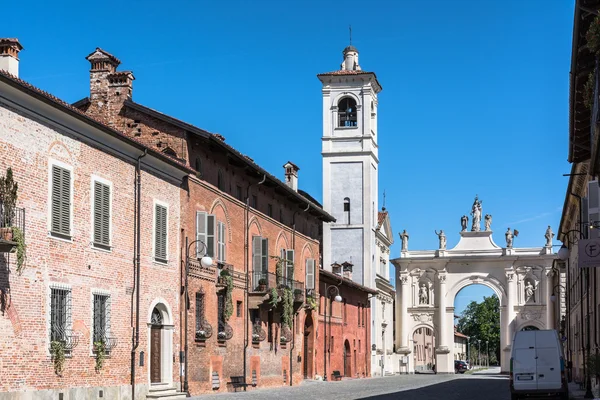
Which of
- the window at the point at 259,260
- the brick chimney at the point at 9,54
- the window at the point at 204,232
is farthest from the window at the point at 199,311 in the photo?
the brick chimney at the point at 9,54

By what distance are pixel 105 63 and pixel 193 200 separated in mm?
5769

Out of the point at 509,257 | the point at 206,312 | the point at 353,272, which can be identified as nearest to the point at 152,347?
the point at 206,312

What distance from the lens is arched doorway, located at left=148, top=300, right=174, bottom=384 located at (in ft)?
95.9

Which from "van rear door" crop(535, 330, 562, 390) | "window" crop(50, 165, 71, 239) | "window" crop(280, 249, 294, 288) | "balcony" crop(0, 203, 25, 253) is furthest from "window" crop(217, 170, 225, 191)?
"balcony" crop(0, 203, 25, 253)

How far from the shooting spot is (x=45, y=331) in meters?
22.4

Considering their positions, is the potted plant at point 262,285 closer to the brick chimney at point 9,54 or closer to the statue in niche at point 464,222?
the brick chimney at point 9,54

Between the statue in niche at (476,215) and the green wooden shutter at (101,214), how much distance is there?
66.2 meters

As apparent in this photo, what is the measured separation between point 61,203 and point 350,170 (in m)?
48.7

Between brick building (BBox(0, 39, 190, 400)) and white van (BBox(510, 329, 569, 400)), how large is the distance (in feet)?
34.8

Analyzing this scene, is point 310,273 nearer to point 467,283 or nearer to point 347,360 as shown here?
point 347,360

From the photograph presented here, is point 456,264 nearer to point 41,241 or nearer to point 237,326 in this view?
point 237,326

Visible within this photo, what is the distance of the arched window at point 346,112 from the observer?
72000 millimetres

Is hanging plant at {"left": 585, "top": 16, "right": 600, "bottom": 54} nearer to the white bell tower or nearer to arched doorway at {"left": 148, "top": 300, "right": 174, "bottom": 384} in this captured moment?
arched doorway at {"left": 148, "top": 300, "right": 174, "bottom": 384}

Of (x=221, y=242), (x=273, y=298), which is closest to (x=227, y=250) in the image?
(x=221, y=242)
